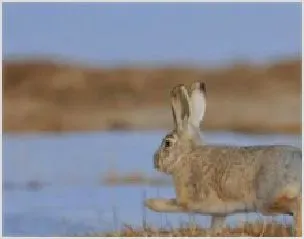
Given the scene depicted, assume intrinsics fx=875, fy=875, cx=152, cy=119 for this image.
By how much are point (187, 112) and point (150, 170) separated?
0.42 feet

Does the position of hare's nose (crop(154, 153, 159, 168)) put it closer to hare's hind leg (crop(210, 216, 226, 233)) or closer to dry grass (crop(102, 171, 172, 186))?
dry grass (crop(102, 171, 172, 186))

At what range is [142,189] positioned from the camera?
1.63 m

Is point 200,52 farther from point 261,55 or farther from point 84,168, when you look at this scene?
point 84,168

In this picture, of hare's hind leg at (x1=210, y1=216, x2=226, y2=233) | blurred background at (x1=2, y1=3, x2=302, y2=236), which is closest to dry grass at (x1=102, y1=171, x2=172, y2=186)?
blurred background at (x1=2, y1=3, x2=302, y2=236)

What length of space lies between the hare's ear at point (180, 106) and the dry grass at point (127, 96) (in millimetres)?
14

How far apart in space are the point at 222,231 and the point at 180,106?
243 mm

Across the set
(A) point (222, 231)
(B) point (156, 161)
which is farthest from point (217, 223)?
(B) point (156, 161)

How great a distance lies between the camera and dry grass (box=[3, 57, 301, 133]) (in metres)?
1.62

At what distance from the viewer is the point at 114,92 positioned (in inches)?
64.5

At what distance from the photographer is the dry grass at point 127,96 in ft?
5.31

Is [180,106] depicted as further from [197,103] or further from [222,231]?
[222,231]

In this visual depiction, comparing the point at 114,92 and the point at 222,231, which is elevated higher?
the point at 114,92

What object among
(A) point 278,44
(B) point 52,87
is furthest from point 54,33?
(A) point 278,44

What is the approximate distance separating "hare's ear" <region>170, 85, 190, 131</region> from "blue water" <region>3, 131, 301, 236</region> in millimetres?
42
